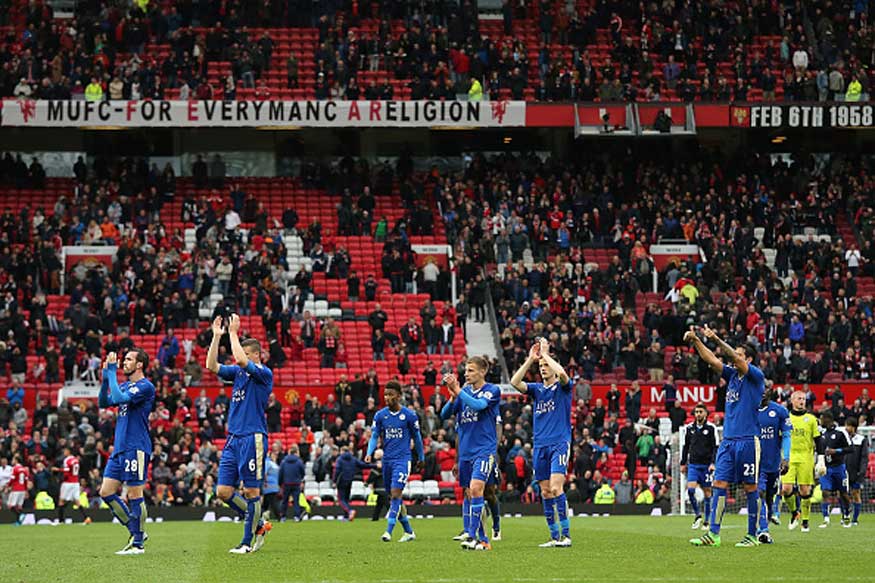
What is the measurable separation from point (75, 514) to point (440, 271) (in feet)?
51.7

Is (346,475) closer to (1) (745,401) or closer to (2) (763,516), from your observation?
(2) (763,516)

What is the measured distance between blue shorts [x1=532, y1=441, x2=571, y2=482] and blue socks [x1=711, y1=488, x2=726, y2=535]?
6.13ft

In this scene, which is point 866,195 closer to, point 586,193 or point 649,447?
point 586,193

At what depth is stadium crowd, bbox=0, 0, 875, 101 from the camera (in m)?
50.9

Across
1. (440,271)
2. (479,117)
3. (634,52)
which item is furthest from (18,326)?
(634,52)

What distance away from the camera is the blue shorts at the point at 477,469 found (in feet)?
61.3

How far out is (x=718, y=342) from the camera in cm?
1675

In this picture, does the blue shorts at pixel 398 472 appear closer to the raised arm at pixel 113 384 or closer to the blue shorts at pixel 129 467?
the blue shorts at pixel 129 467

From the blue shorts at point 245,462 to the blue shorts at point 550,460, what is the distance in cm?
361

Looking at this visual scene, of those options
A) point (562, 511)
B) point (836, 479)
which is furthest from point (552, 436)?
point (836, 479)

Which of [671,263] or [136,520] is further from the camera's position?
[671,263]

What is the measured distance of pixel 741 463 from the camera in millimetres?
18219

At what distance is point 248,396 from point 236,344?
102 centimetres

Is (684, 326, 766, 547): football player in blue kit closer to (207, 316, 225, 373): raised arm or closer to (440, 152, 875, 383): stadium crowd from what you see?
(207, 316, 225, 373): raised arm
